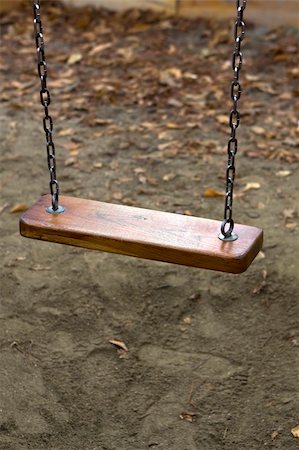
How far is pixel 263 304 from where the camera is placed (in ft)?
12.3

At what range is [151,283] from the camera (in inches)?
153

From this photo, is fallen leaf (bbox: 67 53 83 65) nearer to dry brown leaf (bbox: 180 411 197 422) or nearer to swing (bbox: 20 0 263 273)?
swing (bbox: 20 0 263 273)

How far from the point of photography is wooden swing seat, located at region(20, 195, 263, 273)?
2.83 metres

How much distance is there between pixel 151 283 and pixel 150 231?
0.97 m

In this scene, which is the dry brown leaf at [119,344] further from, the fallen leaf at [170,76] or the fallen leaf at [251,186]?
the fallen leaf at [170,76]

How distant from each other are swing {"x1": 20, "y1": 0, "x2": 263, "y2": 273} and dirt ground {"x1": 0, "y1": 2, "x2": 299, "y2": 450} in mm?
702

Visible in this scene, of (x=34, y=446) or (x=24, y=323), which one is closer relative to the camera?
(x=34, y=446)

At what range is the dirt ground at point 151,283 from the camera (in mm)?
3229

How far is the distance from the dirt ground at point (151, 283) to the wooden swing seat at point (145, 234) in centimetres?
70

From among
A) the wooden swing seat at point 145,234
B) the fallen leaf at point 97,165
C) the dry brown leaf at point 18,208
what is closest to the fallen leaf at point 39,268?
the dry brown leaf at point 18,208

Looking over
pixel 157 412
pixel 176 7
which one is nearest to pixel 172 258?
pixel 157 412

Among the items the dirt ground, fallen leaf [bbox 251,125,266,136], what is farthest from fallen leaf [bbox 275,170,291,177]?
fallen leaf [bbox 251,125,266,136]

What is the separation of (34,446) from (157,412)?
490 millimetres

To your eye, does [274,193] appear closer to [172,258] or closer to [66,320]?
[66,320]
